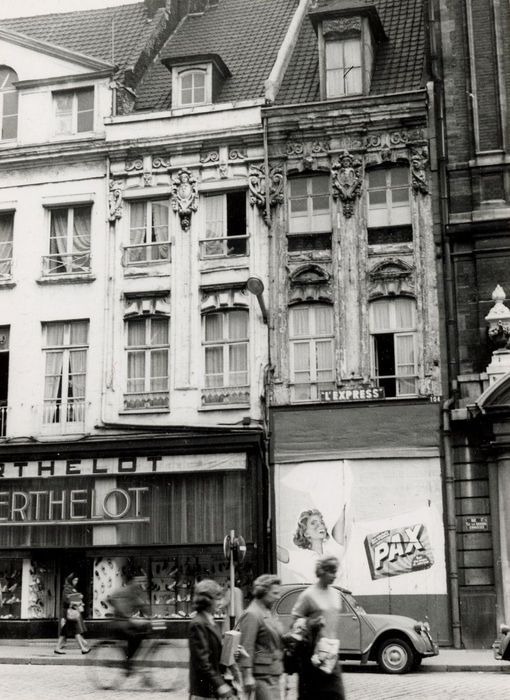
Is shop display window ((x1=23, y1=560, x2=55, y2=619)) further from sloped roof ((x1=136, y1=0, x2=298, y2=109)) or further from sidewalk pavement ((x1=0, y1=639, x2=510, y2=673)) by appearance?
sloped roof ((x1=136, y1=0, x2=298, y2=109))

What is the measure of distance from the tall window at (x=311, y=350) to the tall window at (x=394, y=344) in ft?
3.44

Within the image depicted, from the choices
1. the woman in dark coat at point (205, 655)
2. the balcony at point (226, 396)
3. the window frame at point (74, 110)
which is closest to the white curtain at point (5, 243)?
the window frame at point (74, 110)

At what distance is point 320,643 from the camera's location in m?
8.61

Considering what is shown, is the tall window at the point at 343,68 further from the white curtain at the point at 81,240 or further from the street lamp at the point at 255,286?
the white curtain at the point at 81,240

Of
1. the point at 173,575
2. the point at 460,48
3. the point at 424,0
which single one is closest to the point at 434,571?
the point at 173,575

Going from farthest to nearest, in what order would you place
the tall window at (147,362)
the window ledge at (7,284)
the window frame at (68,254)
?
the window ledge at (7,284), the window frame at (68,254), the tall window at (147,362)

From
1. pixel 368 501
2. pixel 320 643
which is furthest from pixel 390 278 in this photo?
pixel 320 643

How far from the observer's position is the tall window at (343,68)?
25.9 metres

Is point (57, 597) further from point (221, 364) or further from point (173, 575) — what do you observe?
point (221, 364)

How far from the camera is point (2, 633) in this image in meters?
24.7

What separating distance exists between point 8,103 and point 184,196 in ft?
19.7

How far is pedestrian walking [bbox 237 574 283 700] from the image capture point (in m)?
9.10

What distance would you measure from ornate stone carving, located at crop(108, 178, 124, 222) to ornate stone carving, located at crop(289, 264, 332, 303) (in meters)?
4.80

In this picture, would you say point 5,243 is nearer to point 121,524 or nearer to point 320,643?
point 121,524
